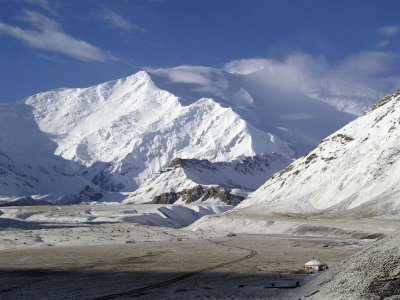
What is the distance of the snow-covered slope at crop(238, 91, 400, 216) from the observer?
142125 mm

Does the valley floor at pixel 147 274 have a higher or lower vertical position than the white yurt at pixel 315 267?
lower

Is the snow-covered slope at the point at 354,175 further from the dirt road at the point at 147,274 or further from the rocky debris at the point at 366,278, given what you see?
the rocky debris at the point at 366,278

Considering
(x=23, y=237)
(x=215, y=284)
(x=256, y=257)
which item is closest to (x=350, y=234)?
(x=256, y=257)

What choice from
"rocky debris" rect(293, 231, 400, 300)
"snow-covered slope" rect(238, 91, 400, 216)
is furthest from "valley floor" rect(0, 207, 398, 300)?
"snow-covered slope" rect(238, 91, 400, 216)

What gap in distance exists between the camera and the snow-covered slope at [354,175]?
5595 inches

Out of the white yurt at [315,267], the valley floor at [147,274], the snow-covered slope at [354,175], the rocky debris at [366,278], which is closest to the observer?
the rocky debris at [366,278]

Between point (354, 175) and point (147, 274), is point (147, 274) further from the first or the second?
point (354, 175)

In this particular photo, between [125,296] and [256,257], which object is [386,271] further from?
[256,257]

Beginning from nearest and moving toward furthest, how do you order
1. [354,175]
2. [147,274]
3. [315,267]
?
[315,267] → [147,274] → [354,175]

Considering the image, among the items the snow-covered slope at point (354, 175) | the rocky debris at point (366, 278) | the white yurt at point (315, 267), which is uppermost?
the snow-covered slope at point (354, 175)

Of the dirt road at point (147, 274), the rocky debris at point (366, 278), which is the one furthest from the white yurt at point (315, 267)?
the rocky debris at point (366, 278)

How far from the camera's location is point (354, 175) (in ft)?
529

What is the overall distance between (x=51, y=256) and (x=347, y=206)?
343 feet

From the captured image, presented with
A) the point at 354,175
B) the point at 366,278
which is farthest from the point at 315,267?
the point at 354,175
